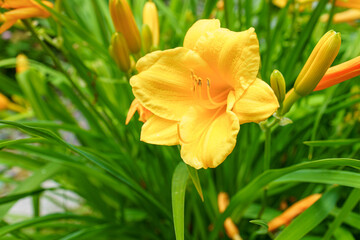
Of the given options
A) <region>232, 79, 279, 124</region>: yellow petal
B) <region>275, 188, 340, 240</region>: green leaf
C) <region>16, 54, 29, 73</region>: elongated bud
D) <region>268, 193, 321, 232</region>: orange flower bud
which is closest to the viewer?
<region>232, 79, 279, 124</region>: yellow petal

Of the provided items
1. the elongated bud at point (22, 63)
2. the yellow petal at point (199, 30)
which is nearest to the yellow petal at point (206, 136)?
the yellow petal at point (199, 30)

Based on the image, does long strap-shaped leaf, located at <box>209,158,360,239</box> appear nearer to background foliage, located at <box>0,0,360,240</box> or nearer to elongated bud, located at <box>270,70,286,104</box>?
background foliage, located at <box>0,0,360,240</box>

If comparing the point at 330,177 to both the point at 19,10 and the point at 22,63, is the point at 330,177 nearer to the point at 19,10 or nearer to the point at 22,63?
the point at 19,10

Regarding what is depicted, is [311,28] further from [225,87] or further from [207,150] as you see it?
[207,150]

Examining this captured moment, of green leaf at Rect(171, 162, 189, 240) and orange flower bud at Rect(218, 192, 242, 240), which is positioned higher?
green leaf at Rect(171, 162, 189, 240)

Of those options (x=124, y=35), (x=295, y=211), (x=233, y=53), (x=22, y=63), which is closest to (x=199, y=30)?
(x=233, y=53)

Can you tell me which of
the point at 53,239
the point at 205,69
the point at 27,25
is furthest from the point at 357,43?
the point at 53,239

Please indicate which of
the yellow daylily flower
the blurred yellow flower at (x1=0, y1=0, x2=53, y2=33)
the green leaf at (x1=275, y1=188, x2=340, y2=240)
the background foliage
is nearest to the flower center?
the yellow daylily flower

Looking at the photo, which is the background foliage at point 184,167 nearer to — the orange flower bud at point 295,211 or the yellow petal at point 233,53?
the orange flower bud at point 295,211
